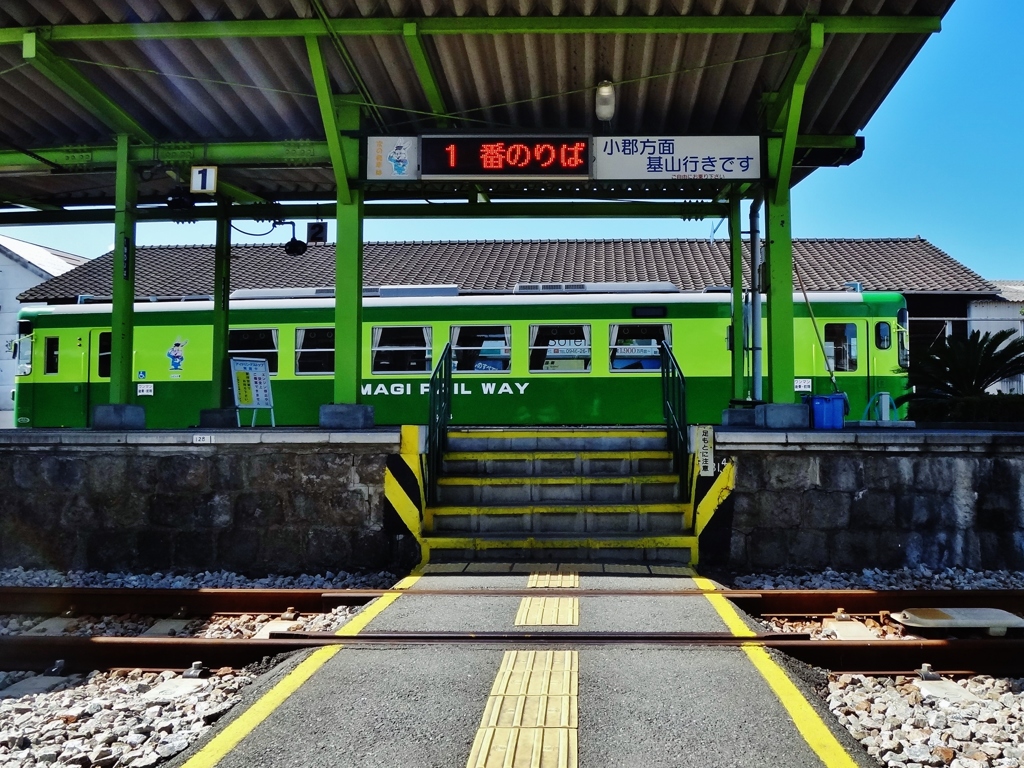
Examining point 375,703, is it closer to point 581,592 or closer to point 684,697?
point 684,697

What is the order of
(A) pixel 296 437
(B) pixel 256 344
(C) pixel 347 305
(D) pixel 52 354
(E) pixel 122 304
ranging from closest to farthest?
(A) pixel 296 437 < (C) pixel 347 305 < (E) pixel 122 304 < (B) pixel 256 344 < (D) pixel 52 354

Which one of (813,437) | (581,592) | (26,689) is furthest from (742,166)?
(26,689)

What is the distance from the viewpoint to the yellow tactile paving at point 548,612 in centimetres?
480

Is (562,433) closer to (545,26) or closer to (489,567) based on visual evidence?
(489,567)

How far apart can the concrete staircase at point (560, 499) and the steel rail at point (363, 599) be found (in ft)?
4.23

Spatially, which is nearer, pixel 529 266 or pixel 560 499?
pixel 560 499

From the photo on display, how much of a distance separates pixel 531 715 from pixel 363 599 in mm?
2592

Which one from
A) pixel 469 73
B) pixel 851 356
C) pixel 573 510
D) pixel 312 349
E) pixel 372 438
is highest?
pixel 469 73

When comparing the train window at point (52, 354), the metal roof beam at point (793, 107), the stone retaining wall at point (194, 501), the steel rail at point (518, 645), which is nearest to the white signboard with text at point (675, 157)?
the metal roof beam at point (793, 107)

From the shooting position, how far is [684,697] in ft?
11.7

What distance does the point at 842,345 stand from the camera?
41.4 feet

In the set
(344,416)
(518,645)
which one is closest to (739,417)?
(344,416)

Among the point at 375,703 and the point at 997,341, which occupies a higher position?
the point at 997,341

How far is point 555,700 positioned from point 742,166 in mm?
6691
